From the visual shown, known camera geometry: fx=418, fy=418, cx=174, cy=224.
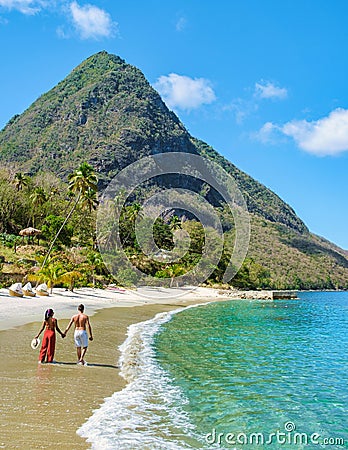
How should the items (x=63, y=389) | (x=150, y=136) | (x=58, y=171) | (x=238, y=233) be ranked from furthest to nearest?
(x=150, y=136) < (x=58, y=171) < (x=238, y=233) < (x=63, y=389)

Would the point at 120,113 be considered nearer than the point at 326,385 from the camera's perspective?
No

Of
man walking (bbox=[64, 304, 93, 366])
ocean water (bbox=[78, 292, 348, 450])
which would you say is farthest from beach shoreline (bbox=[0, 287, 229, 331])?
man walking (bbox=[64, 304, 93, 366])

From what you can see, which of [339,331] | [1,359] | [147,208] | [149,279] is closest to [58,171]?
[147,208]

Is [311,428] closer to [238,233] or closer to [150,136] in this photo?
[238,233]

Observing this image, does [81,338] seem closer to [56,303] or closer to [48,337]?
[48,337]

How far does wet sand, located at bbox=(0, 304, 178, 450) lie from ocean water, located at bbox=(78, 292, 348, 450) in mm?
337

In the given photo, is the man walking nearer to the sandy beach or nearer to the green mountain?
the sandy beach

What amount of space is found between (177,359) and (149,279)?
152 ft

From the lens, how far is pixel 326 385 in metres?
11.7

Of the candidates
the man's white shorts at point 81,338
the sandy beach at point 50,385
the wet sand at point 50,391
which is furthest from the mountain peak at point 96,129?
the man's white shorts at point 81,338

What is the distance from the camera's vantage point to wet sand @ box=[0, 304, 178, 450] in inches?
249

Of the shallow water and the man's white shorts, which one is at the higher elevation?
the man's white shorts

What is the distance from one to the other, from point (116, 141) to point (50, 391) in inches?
6036

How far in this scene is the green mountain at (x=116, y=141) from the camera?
13688 cm
